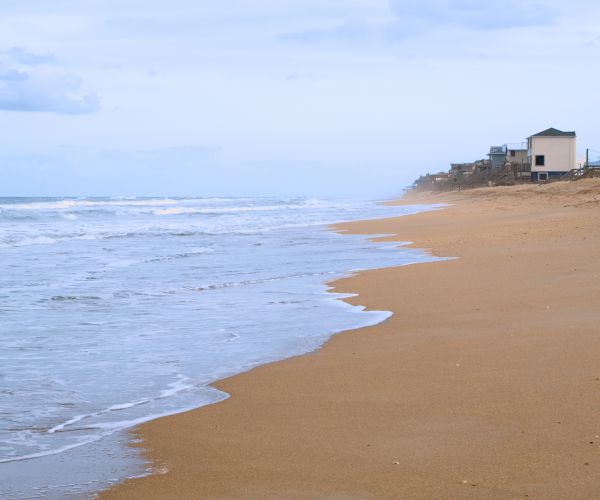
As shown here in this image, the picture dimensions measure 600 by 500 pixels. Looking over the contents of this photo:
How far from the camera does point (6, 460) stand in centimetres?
498

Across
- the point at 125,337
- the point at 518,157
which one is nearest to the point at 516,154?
the point at 518,157

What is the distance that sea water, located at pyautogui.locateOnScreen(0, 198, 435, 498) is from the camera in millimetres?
5184

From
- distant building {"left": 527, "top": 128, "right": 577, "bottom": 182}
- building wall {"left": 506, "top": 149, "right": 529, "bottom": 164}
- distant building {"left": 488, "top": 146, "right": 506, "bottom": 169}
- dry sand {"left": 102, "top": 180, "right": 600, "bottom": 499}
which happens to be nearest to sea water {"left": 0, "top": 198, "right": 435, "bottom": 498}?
dry sand {"left": 102, "top": 180, "right": 600, "bottom": 499}

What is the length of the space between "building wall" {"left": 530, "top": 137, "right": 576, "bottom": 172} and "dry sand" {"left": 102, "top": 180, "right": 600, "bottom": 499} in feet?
202

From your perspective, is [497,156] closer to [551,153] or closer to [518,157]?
[518,157]

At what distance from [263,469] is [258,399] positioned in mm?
1716

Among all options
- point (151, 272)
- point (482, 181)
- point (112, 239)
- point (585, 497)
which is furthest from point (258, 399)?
point (482, 181)

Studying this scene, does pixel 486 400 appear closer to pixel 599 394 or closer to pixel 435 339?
pixel 599 394

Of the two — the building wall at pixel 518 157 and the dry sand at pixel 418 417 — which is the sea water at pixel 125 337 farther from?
the building wall at pixel 518 157

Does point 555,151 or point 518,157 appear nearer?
point 555,151

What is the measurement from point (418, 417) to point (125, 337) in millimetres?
4652

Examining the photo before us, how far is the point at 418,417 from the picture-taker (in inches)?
212

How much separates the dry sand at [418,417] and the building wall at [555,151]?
61704 millimetres

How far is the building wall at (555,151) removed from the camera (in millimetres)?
68750
